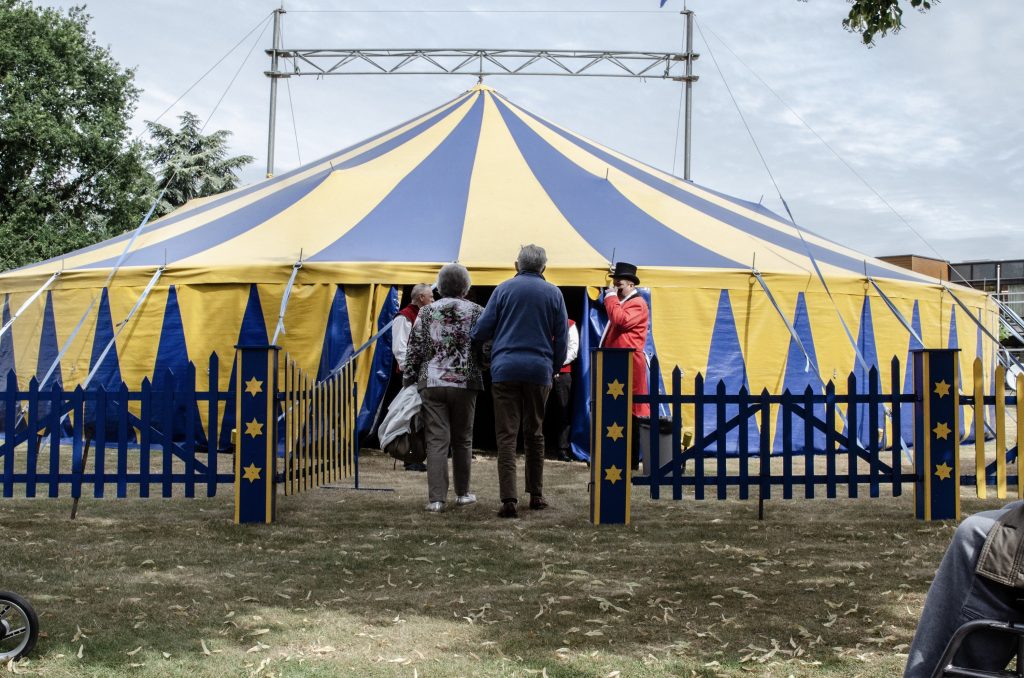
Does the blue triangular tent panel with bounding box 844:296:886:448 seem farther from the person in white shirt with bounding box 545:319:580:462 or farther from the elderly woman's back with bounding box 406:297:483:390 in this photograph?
the elderly woman's back with bounding box 406:297:483:390

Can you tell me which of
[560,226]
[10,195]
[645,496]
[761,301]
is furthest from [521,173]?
[10,195]

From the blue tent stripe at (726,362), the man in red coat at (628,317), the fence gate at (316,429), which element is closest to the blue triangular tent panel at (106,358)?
the fence gate at (316,429)

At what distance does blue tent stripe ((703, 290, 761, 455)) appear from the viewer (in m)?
8.52

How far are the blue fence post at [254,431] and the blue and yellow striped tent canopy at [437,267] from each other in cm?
315

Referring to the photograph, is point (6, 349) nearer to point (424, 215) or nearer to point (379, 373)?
point (379, 373)

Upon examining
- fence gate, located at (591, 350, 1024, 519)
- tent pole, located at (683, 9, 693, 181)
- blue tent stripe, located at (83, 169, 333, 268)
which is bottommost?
fence gate, located at (591, 350, 1024, 519)

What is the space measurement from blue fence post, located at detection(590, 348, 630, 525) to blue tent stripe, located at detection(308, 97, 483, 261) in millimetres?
3337

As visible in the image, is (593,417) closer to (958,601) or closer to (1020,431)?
(1020,431)

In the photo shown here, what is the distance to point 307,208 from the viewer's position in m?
9.31

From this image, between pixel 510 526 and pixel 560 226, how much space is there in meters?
4.27

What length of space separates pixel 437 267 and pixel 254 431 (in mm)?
3327

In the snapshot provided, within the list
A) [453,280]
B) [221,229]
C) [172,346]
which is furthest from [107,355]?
[453,280]

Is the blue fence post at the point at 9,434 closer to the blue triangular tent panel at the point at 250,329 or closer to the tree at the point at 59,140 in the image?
the blue triangular tent panel at the point at 250,329

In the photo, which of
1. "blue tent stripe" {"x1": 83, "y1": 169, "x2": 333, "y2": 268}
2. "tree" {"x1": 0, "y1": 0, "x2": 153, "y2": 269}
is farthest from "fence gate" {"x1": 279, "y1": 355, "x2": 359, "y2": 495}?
"tree" {"x1": 0, "y1": 0, "x2": 153, "y2": 269}
